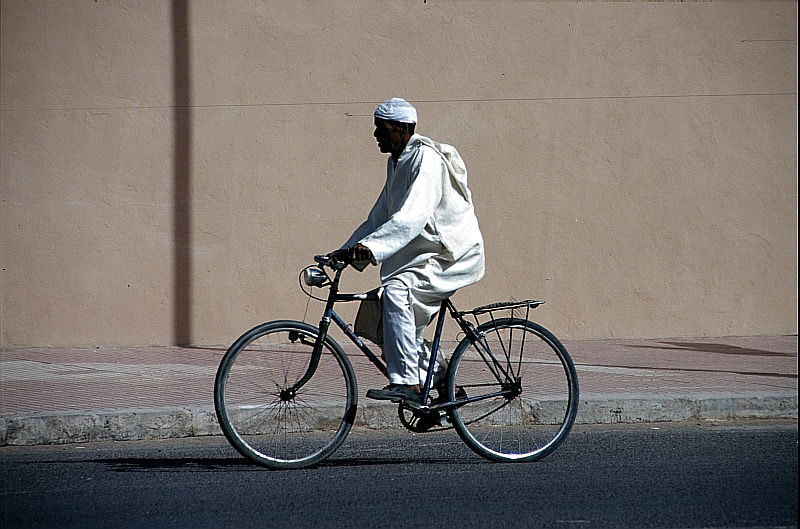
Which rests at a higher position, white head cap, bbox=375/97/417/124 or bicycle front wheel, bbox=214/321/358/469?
white head cap, bbox=375/97/417/124

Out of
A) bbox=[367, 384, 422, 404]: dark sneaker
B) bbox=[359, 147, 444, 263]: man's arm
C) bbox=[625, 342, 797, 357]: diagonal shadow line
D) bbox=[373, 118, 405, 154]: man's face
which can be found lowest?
bbox=[625, 342, 797, 357]: diagonal shadow line

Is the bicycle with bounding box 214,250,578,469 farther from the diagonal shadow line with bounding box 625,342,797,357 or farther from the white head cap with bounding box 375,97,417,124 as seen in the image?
the diagonal shadow line with bounding box 625,342,797,357

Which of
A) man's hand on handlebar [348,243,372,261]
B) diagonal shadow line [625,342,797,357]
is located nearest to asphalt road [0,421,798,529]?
man's hand on handlebar [348,243,372,261]

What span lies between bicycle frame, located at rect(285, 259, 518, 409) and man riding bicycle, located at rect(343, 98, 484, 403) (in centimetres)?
6

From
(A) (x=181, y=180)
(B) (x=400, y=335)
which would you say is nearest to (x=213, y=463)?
(B) (x=400, y=335)

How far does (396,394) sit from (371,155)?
482 centimetres

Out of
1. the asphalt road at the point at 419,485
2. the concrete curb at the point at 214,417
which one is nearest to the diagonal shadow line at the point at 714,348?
the concrete curb at the point at 214,417

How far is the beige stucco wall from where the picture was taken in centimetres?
929

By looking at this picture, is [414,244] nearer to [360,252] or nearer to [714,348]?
[360,252]

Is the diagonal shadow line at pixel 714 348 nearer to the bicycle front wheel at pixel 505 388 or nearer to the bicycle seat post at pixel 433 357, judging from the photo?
the bicycle front wheel at pixel 505 388

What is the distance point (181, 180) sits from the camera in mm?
9359

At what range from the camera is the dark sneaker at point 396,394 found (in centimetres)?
492

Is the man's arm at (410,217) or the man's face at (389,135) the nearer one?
the man's arm at (410,217)

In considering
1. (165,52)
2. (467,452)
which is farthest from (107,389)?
(165,52)
